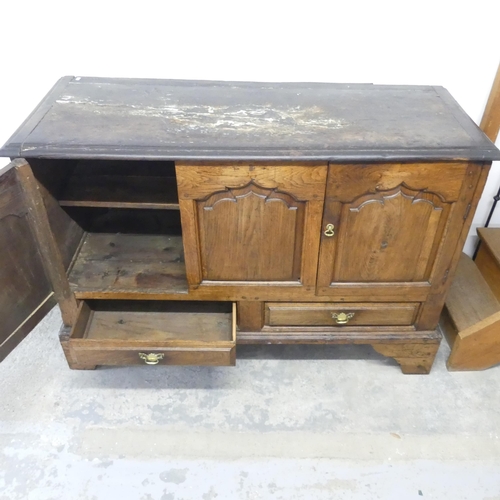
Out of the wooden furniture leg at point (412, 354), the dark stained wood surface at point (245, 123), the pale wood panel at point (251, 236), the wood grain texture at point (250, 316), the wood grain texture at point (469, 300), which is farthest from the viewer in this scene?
the wood grain texture at point (469, 300)

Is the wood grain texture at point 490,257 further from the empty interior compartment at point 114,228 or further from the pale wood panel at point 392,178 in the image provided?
the empty interior compartment at point 114,228

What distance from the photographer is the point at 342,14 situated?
5.02 ft

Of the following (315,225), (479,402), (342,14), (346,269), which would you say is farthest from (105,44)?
(479,402)

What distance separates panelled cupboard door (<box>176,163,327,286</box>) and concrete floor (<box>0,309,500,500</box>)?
464 mm

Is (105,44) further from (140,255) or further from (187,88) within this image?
(140,255)

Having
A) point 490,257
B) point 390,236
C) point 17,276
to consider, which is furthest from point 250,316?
point 490,257

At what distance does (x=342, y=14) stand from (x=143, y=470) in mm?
1601

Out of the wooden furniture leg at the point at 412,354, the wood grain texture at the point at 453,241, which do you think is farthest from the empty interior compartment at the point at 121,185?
the wooden furniture leg at the point at 412,354

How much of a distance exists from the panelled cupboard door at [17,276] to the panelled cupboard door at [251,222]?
0.49 meters

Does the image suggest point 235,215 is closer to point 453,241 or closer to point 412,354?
point 453,241

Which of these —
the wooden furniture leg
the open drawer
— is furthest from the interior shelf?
the wooden furniture leg

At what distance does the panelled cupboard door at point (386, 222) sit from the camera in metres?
1.22

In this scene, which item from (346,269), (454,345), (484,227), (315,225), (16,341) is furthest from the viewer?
(484,227)

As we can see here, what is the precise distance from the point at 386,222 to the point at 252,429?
816mm
